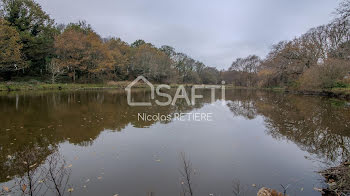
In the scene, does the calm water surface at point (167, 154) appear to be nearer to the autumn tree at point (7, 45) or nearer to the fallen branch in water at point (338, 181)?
the fallen branch in water at point (338, 181)

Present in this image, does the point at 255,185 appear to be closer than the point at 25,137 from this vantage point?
Yes

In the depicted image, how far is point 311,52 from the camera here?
3384cm

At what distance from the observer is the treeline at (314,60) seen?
22144mm

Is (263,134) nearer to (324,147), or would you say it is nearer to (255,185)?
(324,147)

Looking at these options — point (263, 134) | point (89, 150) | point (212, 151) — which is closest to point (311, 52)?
point (263, 134)

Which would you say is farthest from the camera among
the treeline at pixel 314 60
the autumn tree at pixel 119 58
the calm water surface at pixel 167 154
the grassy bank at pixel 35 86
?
the autumn tree at pixel 119 58

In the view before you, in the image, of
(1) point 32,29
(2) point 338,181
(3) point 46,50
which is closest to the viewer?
(2) point 338,181

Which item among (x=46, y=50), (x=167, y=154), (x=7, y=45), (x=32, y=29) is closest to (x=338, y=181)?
(x=167, y=154)

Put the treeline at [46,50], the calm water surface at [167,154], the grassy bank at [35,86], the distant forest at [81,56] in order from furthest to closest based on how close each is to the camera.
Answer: the treeline at [46,50], the distant forest at [81,56], the grassy bank at [35,86], the calm water surface at [167,154]

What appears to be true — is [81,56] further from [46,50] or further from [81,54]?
[46,50]

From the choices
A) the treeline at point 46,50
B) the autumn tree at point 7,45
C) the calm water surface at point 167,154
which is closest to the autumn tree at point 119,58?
the treeline at point 46,50

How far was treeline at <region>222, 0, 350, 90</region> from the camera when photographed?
22.1m

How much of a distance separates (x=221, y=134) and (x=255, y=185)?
3900 millimetres

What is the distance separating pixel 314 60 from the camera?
33.5 meters
